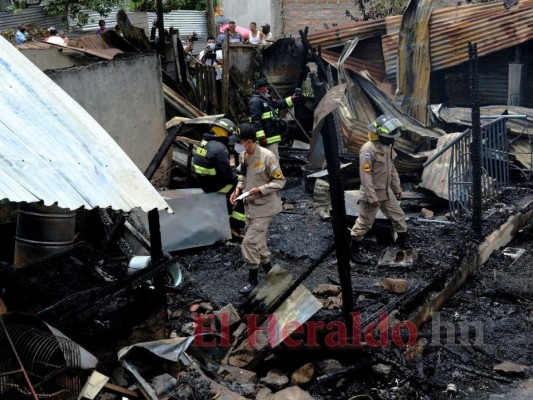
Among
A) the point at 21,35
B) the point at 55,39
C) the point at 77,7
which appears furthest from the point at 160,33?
the point at 77,7

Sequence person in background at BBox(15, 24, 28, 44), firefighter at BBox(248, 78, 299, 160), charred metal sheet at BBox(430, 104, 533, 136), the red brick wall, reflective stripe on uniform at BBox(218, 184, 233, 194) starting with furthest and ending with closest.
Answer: the red brick wall
person in background at BBox(15, 24, 28, 44)
firefighter at BBox(248, 78, 299, 160)
charred metal sheet at BBox(430, 104, 533, 136)
reflective stripe on uniform at BBox(218, 184, 233, 194)

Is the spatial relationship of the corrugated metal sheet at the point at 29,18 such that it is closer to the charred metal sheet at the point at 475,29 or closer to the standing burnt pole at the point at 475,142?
the charred metal sheet at the point at 475,29

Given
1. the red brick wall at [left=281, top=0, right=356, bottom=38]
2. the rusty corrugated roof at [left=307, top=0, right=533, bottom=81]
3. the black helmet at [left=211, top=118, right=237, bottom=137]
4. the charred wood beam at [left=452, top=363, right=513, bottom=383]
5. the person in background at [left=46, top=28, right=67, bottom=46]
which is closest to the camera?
the charred wood beam at [left=452, top=363, right=513, bottom=383]

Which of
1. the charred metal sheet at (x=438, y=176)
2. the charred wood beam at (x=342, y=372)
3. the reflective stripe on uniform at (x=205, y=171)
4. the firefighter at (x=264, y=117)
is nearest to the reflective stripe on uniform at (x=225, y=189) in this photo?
the reflective stripe on uniform at (x=205, y=171)

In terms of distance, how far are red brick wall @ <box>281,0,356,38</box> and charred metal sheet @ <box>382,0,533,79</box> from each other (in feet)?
24.7

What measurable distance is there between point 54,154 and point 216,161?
12.6 ft

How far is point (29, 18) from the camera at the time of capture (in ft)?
55.8

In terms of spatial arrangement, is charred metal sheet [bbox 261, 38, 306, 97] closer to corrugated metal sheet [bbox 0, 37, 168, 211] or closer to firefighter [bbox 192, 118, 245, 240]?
firefighter [bbox 192, 118, 245, 240]

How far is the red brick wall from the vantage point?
21250 mm

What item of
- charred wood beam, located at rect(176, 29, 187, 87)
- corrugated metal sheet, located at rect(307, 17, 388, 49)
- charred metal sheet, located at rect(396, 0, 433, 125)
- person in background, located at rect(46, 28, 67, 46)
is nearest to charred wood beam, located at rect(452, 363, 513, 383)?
charred metal sheet, located at rect(396, 0, 433, 125)

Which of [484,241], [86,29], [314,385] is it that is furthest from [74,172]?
[86,29]

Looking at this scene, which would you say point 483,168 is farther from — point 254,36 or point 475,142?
point 254,36

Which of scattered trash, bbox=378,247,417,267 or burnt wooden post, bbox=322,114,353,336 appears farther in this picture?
scattered trash, bbox=378,247,417,267

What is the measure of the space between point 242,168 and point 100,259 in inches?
78.5
